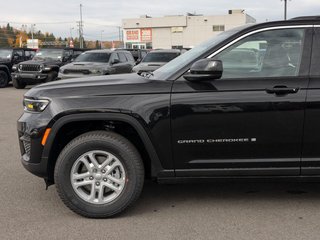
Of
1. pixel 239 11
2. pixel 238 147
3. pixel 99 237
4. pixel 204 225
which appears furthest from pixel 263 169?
pixel 239 11

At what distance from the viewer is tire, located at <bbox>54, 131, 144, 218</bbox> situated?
3926mm

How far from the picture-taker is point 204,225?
12.6ft

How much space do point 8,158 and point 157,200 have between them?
9.18 feet

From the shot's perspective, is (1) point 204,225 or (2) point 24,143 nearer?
(1) point 204,225

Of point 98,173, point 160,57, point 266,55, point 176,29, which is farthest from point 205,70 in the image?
point 176,29

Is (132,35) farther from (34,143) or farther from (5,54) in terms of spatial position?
(34,143)

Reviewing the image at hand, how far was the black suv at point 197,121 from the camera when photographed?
3.85 meters

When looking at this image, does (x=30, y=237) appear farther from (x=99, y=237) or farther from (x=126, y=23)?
(x=126, y=23)

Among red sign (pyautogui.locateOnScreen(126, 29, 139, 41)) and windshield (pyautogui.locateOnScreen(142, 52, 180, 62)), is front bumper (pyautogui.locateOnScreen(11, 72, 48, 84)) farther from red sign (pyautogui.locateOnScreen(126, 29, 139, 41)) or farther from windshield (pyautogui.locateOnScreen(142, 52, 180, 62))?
red sign (pyautogui.locateOnScreen(126, 29, 139, 41))

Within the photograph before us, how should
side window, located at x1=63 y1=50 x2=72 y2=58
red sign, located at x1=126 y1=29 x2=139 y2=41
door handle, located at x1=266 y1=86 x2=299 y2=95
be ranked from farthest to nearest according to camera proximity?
red sign, located at x1=126 y1=29 x2=139 y2=41, side window, located at x1=63 y1=50 x2=72 y2=58, door handle, located at x1=266 y1=86 x2=299 y2=95

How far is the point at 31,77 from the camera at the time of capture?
665 inches

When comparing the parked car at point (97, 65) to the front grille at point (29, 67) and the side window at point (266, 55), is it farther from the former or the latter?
the side window at point (266, 55)

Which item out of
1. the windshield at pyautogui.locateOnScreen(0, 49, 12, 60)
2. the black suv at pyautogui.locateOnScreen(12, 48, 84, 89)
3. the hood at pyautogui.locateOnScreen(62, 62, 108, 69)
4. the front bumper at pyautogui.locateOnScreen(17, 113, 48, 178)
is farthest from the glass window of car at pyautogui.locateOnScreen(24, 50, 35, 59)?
the front bumper at pyautogui.locateOnScreen(17, 113, 48, 178)

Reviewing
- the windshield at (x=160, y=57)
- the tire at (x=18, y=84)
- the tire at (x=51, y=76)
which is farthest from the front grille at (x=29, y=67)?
the windshield at (x=160, y=57)
